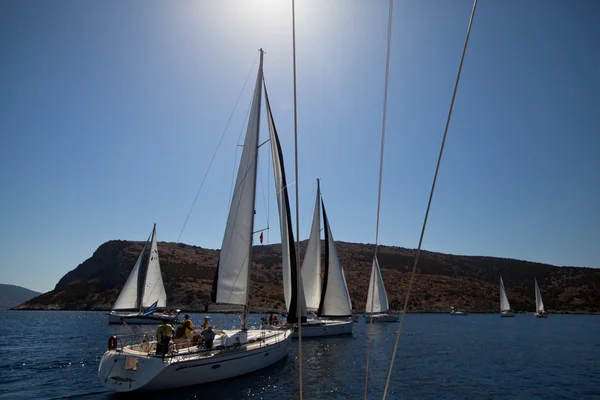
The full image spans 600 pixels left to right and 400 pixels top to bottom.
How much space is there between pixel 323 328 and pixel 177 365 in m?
22.9

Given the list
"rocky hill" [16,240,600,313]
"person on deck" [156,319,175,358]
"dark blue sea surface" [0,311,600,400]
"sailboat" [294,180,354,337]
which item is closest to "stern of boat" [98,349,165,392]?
"person on deck" [156,319,175,358]

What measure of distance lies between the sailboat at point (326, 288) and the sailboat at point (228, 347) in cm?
1153

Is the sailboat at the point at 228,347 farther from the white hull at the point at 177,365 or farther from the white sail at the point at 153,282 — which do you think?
the white sail at the point at 153,282

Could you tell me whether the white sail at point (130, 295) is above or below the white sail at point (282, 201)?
below

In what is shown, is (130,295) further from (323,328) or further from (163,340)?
(163,340)

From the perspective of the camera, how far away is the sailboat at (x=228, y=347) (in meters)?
13.8

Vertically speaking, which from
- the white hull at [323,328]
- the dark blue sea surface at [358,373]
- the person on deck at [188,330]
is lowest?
the dark blue sea surface at [358,373]

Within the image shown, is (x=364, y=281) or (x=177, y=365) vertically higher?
(x=364, y=281)

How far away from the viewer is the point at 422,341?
36219 millimetres

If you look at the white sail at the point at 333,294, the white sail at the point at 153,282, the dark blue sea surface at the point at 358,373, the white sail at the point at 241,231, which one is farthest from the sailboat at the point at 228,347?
the white sail at the point at 153,282

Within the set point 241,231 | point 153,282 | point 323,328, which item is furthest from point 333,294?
point 153,282

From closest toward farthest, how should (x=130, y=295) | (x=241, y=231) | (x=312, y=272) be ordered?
1. (x=241, y=231)
2. (x=312, y=272)
3. (x=130, y=295)

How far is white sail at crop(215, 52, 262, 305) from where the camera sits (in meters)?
19.9

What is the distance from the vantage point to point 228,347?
55.9 ft
